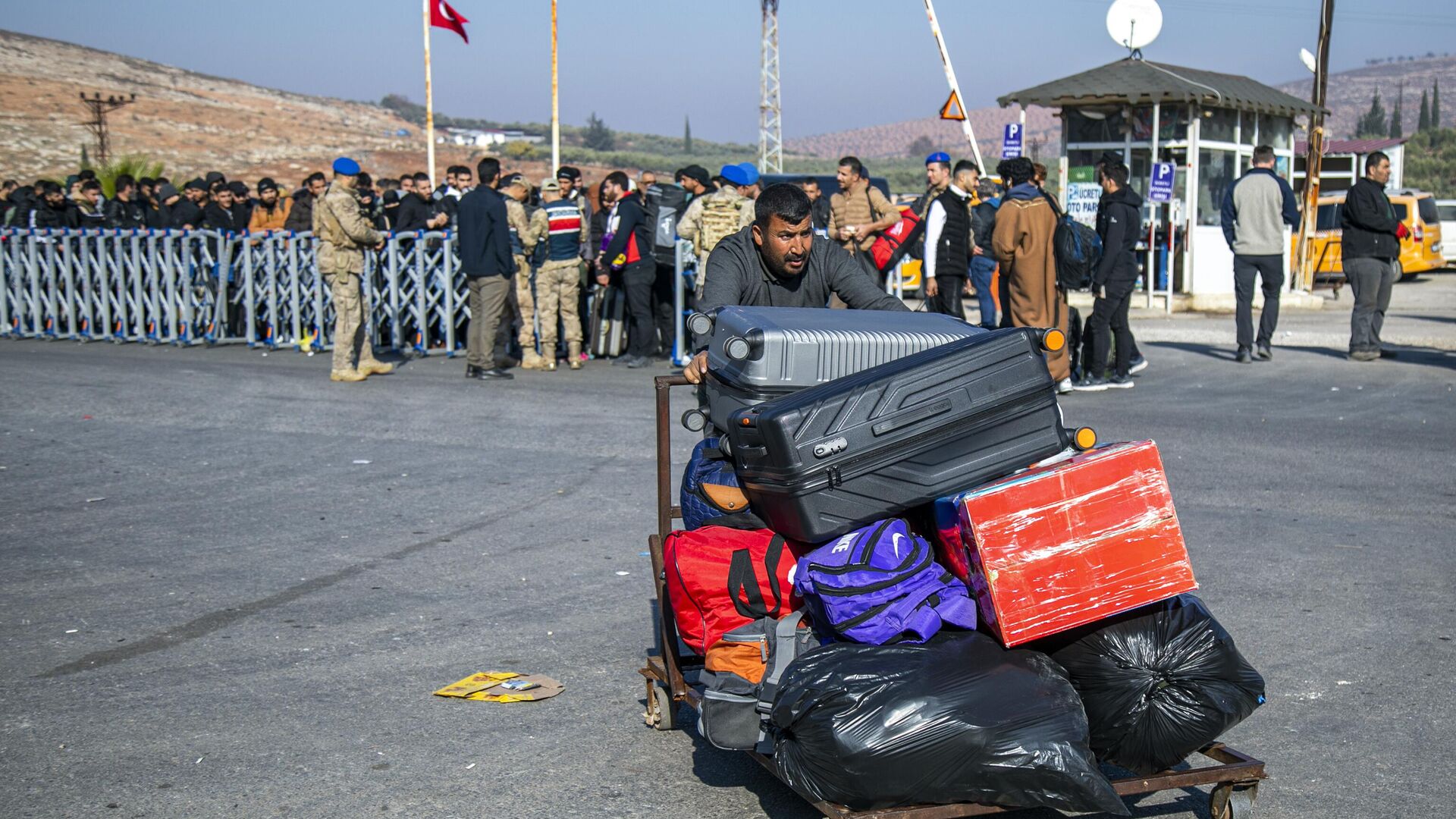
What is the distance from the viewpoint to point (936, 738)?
3.37 m

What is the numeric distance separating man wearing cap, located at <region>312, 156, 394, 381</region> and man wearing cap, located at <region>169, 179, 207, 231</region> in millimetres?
5281

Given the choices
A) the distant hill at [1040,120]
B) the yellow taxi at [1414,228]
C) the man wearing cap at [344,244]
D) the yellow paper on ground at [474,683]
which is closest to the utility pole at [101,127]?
the man wearing cap at [344,244]

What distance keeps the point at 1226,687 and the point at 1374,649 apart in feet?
6.52

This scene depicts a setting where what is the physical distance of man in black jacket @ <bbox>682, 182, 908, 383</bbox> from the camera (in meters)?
4.90

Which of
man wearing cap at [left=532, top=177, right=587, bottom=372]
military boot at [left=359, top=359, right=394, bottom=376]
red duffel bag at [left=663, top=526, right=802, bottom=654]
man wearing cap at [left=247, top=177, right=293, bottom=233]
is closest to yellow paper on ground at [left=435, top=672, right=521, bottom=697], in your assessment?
red duffel bag at [left=663, top=526, right=802, bottom=654]

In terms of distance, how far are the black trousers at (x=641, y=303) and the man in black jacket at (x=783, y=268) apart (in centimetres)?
896

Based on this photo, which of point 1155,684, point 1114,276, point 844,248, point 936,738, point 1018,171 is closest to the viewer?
point 936,738

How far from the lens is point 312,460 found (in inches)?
376

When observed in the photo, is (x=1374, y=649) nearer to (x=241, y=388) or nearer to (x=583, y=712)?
(x=583, y=712)

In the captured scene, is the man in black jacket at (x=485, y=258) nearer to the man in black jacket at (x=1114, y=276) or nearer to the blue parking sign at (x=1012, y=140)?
the man in black jacket at (x=1114, y=276)

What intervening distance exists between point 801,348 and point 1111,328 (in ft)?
29.4

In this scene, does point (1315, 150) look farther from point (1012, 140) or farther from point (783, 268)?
point (783, 268)

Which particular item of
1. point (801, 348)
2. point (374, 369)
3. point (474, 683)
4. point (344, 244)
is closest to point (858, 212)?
point (344, 244)

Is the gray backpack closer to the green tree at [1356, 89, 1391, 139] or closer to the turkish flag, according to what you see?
the turkish flag
